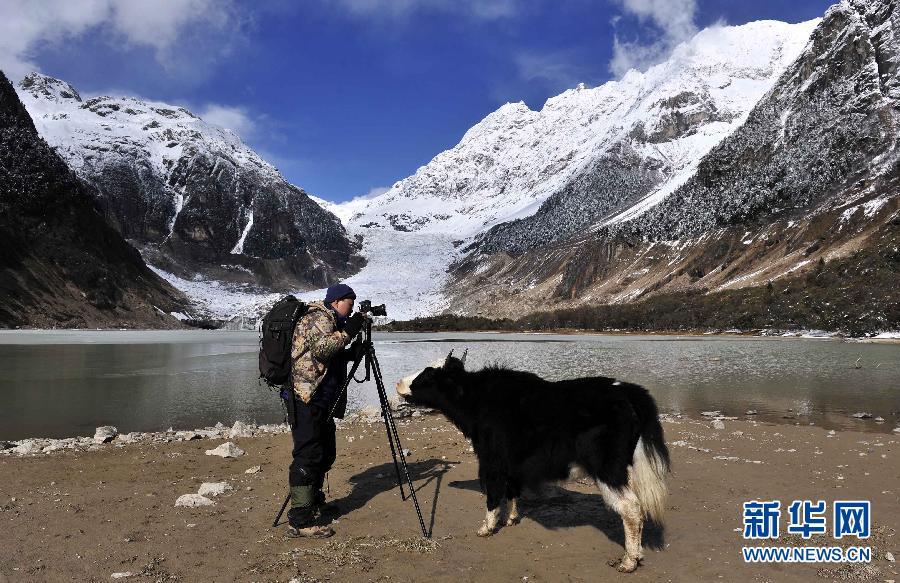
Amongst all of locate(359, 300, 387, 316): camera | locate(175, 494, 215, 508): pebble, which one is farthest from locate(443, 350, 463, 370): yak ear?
locate(175, 494, 215, 508): pebble

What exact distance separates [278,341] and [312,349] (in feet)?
1.27

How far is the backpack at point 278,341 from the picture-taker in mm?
6273

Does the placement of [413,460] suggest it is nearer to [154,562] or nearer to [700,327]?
[154,562]

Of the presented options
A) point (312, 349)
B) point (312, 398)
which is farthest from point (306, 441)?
point (312, 349)

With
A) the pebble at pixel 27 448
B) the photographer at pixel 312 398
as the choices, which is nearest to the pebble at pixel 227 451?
the pebble at pixel 27 448

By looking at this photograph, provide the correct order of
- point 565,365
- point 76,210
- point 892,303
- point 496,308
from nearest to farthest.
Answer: point 565,365 → point 892,303 → point 76,210 → point 496,308

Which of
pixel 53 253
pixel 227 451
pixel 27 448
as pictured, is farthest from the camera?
pixel 53 253

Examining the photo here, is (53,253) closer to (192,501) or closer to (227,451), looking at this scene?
(227,451)

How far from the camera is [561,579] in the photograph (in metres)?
5.06

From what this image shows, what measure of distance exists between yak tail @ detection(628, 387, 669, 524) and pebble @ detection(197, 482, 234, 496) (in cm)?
513

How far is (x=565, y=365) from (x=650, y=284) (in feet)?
284

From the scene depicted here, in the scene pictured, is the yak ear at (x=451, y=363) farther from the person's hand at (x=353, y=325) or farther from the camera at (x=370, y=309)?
the person's hand at (x=353, y=325)

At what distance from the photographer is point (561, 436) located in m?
5.76

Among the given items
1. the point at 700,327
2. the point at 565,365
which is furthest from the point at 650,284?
the point at 565,365
